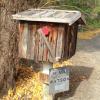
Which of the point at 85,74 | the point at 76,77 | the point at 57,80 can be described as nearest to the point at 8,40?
the point at 57,80

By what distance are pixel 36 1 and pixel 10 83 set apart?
204 centimetres

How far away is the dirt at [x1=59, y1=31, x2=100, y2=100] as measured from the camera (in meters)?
8.00

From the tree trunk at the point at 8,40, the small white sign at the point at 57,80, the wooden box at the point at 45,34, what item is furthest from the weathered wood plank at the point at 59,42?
the tree trunk at the point at 8,40

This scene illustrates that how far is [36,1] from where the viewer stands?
8.12m

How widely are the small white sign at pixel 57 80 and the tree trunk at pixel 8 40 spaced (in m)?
1.36

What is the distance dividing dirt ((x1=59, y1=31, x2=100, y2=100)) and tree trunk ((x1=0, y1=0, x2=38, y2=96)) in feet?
4.32

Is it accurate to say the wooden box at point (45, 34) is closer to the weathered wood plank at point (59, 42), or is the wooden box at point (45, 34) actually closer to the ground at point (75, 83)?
the weathered wood plank at point (59, 42)

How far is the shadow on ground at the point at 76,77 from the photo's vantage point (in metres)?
7.94

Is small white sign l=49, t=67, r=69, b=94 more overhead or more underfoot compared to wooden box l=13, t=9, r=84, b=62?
more underfoot

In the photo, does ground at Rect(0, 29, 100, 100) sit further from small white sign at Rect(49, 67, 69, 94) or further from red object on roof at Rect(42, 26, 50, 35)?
red object on roof at Rect(42, 26, 50, 35)

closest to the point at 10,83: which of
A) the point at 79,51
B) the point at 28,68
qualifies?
the point at 28,68

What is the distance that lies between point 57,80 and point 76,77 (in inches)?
98.3

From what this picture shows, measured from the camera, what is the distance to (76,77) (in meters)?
9.31

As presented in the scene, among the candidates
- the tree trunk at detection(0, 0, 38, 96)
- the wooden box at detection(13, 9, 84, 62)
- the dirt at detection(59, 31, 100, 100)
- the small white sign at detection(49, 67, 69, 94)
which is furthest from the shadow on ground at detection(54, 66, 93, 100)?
the wooden box at detection(13, 9, 84, 62)
